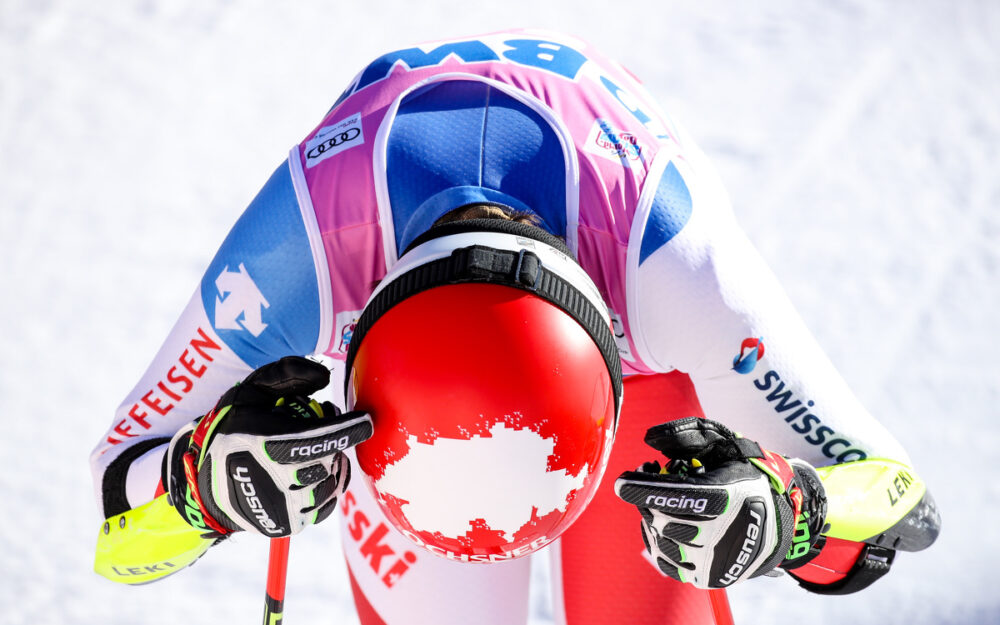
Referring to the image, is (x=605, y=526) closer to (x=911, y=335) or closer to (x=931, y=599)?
(x=931, y=599)

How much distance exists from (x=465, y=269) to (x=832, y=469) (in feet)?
3.01

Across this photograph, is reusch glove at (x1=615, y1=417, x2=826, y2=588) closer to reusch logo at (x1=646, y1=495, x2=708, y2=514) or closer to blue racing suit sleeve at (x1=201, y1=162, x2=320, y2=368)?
reusch logo at (x1=646, y1=495, x2=708, y2=514)

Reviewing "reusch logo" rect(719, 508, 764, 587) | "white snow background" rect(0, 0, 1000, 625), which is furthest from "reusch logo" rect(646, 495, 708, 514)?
"white snow background" rect(0, 0, 1000, 625)

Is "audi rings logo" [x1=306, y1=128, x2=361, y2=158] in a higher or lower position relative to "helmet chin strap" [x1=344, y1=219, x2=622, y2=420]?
higher

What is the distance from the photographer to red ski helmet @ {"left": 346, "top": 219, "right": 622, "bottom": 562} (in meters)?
1.87

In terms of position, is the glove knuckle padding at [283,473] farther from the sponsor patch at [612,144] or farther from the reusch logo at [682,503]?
the sponsor patch at [612,144]

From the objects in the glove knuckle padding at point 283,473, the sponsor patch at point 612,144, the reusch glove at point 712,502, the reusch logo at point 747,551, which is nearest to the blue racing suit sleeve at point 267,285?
the glove knuckle padding at point 283,473

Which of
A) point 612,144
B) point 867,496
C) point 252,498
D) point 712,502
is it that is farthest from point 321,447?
point 867,496

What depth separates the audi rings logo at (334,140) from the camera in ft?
7.77

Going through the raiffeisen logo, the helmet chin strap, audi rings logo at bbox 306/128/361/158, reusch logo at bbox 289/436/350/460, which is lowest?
reusch logo at bbox 289/436/350/460

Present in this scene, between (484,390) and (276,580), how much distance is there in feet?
3.31

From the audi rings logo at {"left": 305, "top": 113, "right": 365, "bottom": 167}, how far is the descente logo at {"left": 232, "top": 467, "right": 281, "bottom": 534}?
722 millimetres

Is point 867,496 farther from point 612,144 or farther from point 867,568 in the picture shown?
point 612,144

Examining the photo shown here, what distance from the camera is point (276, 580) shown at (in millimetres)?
2594
